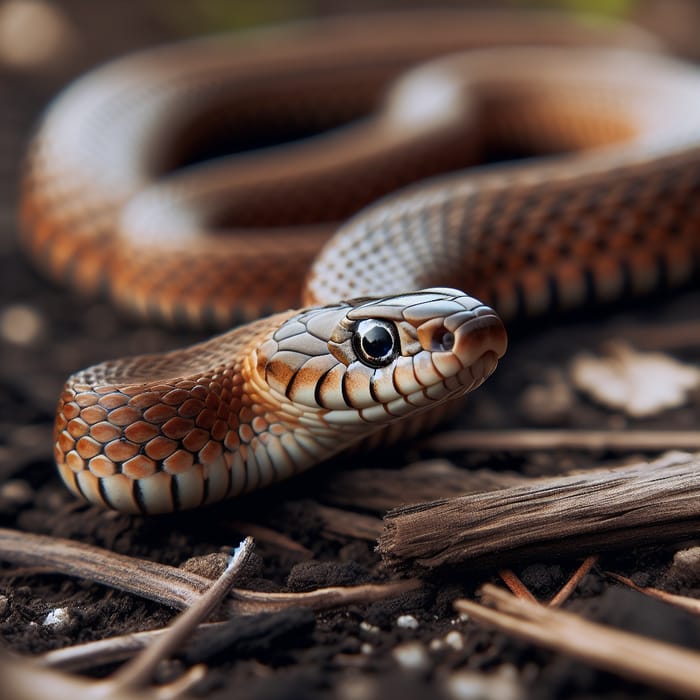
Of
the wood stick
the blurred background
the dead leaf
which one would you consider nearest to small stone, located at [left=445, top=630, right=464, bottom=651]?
the wood stick

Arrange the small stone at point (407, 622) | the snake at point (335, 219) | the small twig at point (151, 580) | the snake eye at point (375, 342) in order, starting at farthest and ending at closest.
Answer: the snake at point (335, 219) < the snake eye at point (375, 342) < the small twig at point (151, 580) < the small stone at point (407, 622)

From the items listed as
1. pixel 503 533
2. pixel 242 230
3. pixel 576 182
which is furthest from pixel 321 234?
pixel 503 533

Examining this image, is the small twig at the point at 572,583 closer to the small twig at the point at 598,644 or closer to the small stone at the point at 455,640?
the small twig at the point at 598,644

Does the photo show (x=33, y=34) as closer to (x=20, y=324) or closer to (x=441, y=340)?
(x=20, y=324)

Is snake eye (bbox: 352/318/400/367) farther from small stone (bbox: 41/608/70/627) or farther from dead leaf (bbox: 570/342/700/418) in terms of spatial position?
dead leaf (bbox: 570/342/700/418)

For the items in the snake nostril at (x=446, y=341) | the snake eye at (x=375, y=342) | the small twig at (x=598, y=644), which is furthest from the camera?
the snake eye at (x=375, y=342)

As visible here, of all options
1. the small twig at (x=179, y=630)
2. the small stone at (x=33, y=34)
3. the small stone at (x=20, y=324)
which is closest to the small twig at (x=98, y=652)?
the small twig at (x=179, y=630)

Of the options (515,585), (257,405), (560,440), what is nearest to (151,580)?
(257,405)
